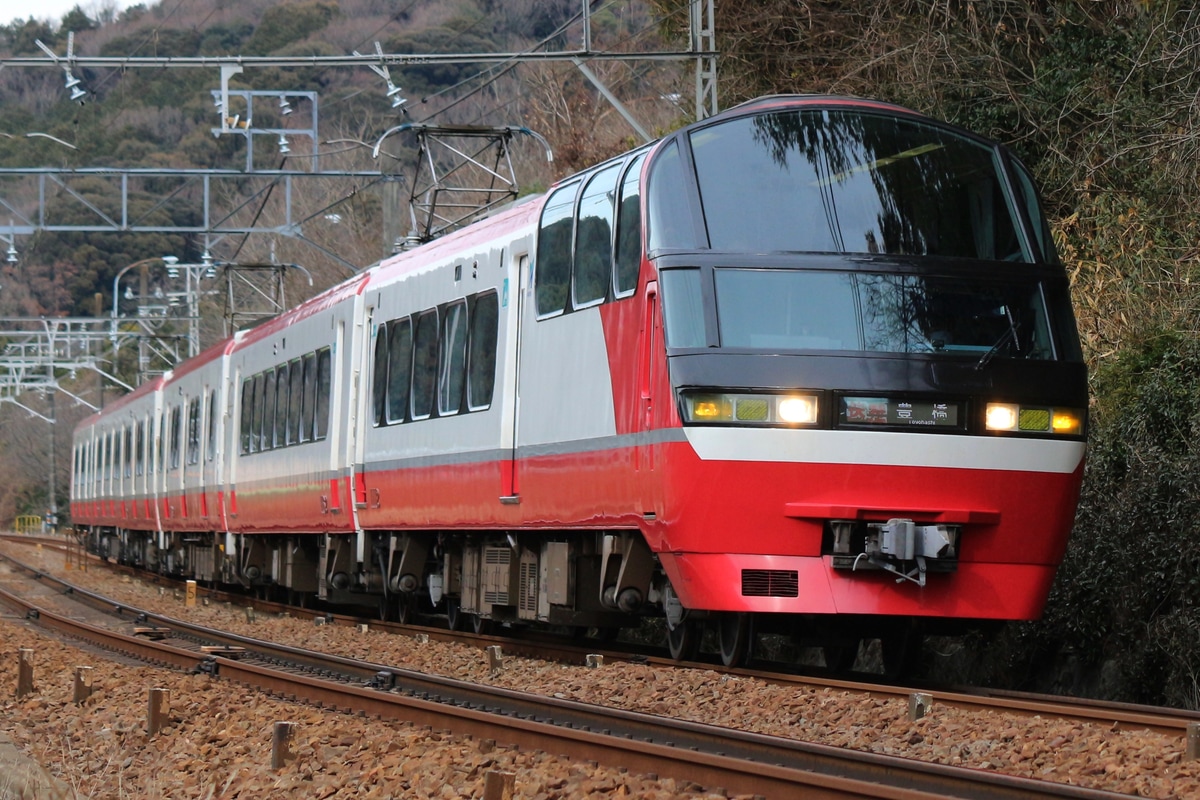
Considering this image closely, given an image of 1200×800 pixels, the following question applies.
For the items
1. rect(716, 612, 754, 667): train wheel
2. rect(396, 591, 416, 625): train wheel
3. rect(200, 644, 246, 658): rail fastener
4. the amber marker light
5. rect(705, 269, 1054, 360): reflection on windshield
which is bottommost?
rect(200, 644, 246, 658): rail fastener

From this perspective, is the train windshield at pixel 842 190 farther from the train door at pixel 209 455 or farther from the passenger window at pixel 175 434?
the passenger window at pixel 175 434

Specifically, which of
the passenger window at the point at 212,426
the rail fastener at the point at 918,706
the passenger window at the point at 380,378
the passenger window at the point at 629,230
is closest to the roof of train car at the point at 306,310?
the passenger window at the point at 380,378

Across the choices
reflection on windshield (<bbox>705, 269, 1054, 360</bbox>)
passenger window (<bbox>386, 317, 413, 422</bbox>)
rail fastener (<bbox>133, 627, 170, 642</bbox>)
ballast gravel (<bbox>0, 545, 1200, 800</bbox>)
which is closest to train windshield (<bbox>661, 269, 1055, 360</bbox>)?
reflection on windshield (<bbox>705, 269, 1054, 360</bbox>)

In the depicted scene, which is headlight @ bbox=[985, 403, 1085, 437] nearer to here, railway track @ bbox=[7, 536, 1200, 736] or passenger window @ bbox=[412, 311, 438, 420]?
railway track @ bbox=[7, 536, 1200, 736]

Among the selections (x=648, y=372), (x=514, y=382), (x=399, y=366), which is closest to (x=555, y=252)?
(x=514, y=382)

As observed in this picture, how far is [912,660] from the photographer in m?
10.5

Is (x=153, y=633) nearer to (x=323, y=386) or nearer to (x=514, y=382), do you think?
(x=323, y=386)

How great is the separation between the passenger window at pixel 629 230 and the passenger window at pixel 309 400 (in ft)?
27.5

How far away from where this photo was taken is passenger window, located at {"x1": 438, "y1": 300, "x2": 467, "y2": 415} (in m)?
13.5

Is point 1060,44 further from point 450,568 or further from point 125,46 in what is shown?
point 125,46

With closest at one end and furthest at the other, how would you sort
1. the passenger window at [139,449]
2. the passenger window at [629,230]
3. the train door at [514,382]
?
the passenger window at [629,230]
the train door at [514,382]
the passenger window at [139,449]

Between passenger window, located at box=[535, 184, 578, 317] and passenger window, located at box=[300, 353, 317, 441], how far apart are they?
686 cm

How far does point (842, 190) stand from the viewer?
391 inches

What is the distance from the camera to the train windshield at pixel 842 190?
9758 millimetres
